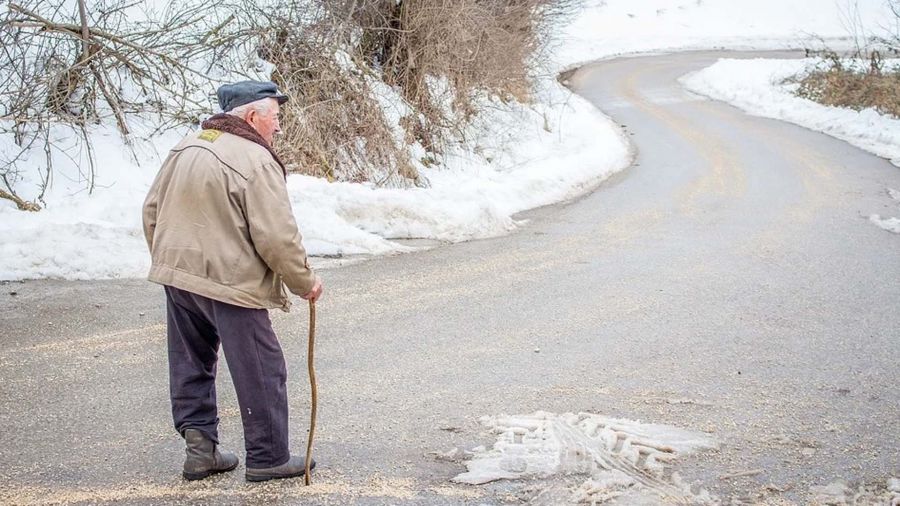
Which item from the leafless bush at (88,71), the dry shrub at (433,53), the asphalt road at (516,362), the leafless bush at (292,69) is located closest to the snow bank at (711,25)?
A: the dry shrub at (433,53)

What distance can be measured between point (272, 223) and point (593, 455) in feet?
6.57

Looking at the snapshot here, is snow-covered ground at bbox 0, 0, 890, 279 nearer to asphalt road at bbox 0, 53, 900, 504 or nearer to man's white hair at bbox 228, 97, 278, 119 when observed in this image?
asphalt road at bbox 0, 53, 900, 504

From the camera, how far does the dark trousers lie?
12.5ft

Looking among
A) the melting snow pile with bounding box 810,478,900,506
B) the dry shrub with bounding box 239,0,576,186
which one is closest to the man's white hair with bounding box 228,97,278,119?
the melting snow pile with bounding box 810,478,900,506

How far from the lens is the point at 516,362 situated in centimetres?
587

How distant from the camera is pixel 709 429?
4.82 m

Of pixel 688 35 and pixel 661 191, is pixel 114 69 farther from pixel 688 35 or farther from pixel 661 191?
pixel 688 35

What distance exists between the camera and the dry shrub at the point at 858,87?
21859 millimetres

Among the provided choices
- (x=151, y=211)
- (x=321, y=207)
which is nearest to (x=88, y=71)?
(x=321, y=207)

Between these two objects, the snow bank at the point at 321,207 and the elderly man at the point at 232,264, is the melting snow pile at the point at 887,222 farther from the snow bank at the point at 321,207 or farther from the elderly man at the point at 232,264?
the elderly man at the point at 232,264

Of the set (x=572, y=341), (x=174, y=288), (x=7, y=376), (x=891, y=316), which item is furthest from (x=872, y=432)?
(x=7, y=376)

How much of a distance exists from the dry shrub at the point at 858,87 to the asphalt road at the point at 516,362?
13.2 m

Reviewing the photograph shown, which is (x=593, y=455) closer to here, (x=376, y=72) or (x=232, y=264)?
(x=232, y=264)

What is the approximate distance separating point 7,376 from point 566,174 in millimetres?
10114
